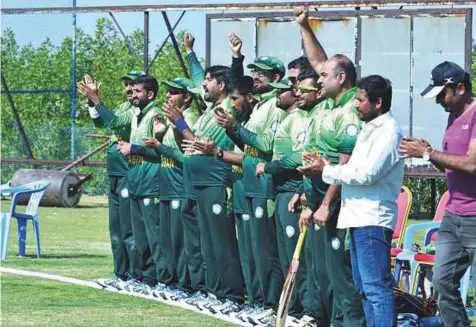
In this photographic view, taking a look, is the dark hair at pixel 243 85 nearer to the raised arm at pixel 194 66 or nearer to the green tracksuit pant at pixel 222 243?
the green tracksuit pant at pixel 222 243

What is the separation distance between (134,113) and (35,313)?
308 cm

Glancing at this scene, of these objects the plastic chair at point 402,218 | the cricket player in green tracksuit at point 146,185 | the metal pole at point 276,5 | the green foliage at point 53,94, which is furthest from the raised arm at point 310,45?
the green foliage at point 53,94

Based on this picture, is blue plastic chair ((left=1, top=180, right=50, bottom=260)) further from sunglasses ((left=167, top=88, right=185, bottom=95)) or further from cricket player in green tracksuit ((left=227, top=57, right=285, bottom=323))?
cricket player in green tracksuit ((left=227, top=57, right=285, bottom=323))

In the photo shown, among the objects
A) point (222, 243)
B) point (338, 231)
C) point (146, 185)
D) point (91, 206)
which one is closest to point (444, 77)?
point (338, 231)

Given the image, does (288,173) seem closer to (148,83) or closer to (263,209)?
(263,209)

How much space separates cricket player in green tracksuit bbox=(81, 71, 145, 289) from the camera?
48.3 feet

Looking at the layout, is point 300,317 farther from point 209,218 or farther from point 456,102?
point 456,102

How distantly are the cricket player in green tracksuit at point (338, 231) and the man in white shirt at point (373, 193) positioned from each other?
0.54 m

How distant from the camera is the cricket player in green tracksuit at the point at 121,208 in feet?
48.3

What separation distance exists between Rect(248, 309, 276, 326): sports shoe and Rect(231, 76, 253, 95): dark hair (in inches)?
76.6

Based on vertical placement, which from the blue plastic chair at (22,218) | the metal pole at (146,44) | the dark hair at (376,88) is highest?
the metal pole at (146,44)

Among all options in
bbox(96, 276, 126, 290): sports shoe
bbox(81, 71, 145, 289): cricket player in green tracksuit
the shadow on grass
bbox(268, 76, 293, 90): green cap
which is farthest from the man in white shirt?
the shadow on grass

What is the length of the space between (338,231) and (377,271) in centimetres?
96

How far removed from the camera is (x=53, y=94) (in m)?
39.3
